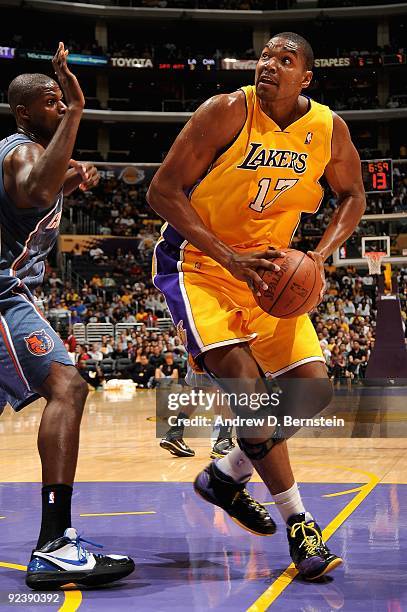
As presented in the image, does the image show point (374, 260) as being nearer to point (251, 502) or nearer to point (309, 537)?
point (251, 502)

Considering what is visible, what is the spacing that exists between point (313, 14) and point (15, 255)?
3201 cm

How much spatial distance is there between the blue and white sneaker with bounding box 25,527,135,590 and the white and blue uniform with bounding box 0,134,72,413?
598 mm

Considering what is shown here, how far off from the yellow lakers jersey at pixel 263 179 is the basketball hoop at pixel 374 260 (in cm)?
1160

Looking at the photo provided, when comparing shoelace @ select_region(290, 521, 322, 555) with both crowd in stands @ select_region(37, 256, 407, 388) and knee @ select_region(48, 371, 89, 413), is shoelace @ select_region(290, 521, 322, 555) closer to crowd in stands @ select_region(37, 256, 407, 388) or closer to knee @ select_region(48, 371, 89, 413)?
knee @ select_region(48, 371, 89, 413)

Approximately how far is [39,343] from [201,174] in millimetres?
1047

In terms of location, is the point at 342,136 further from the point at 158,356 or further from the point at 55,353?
the point at 158,356

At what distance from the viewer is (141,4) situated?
34.1 meters

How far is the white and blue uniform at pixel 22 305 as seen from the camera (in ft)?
11.2

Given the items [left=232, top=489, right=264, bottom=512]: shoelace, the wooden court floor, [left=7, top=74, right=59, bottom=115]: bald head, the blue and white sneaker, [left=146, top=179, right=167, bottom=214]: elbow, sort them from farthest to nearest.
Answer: the wooden court floor, [left=232, top=489, right=264, bottom=512]: shoelace, [left=146, top=179, right=167, bottom=214]: elbow, [left=7, top=74, right=59, bottom=115]: bald head, the blue and white sneaker

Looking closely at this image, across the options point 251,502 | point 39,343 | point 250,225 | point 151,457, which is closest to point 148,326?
point 151,457

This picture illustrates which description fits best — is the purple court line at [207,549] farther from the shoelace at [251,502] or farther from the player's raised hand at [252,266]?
the player's raised hand at [252,266]

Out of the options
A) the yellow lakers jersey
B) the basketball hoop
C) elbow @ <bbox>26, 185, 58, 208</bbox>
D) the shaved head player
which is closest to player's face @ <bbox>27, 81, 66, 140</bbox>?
the shaved head player

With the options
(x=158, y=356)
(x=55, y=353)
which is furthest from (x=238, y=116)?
(x=158, y=356)

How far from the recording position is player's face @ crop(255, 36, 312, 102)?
3.67 meters
